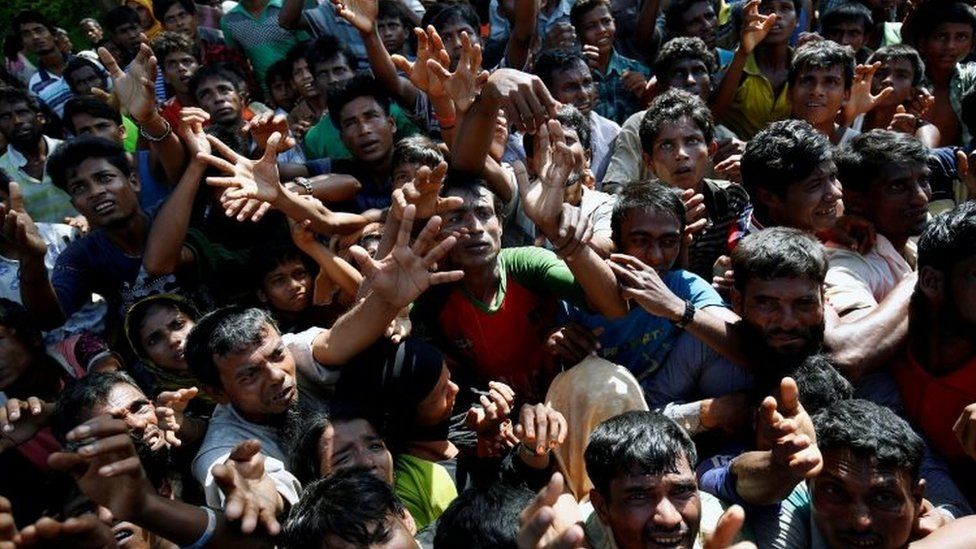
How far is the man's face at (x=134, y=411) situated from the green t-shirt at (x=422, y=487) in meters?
0.81

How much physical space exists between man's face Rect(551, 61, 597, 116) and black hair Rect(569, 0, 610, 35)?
1233 mm

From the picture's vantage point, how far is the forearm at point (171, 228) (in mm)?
4277

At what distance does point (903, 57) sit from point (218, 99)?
154 inches

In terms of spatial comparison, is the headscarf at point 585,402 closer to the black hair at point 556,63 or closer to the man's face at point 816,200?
the man's face at point 816,200

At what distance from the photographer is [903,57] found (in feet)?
18.6

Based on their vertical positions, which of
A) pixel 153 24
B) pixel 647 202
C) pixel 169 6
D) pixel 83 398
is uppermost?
pixel 647 202

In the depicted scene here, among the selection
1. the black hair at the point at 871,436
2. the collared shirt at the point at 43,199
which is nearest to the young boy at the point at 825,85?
the black hair at the point at 871,436

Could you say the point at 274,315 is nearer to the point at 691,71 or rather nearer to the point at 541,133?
the point at 541,133

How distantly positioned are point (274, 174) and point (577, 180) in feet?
4.16

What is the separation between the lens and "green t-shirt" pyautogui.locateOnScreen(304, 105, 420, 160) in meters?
5.35

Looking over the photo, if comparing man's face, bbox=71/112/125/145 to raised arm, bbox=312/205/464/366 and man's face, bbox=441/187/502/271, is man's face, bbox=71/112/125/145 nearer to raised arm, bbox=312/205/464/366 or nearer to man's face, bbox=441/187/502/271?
man's face, bbox=441/187/502/271

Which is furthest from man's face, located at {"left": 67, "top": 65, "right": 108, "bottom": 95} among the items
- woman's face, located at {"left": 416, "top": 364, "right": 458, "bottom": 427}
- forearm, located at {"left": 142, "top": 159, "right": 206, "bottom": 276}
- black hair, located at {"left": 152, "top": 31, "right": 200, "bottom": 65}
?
woman's face, located at {"left": 416, "top": 364, "right": 458, "bottom": 427}

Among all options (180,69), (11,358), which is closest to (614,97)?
(180,69)

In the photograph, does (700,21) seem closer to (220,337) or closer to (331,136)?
(331,136)
